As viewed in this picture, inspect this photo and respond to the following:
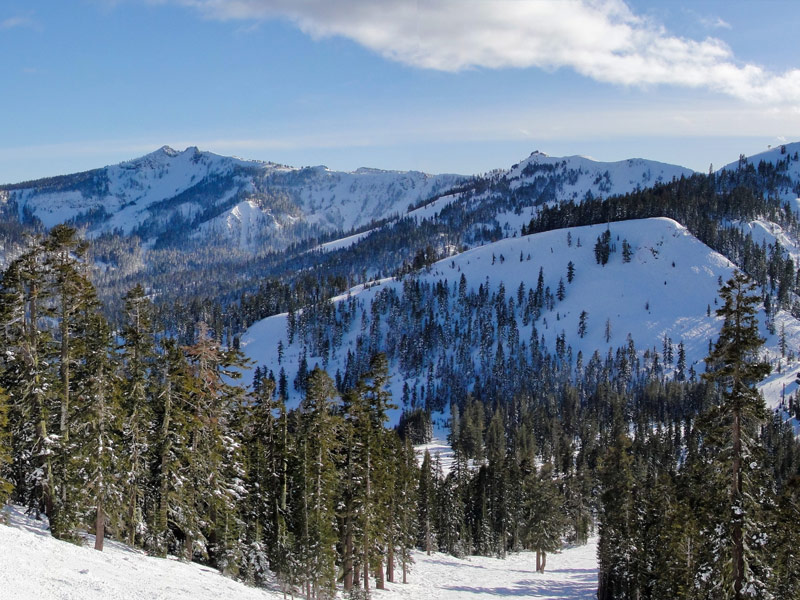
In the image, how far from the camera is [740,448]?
22500mm

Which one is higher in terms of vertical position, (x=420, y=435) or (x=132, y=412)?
(x=132, y=412)

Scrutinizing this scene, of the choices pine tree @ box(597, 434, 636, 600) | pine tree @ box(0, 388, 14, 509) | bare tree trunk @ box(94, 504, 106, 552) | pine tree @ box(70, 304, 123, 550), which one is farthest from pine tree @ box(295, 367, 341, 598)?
pine tree @ box(597, 434, 636, 600)

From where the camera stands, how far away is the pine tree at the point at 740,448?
72.8ft

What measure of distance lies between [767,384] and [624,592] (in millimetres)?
163753

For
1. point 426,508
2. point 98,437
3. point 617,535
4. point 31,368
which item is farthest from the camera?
point 426,508

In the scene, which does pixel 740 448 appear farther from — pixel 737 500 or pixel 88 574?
pixel 88 574

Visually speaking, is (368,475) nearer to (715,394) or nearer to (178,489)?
(178,489)

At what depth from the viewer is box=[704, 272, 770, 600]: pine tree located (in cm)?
2219

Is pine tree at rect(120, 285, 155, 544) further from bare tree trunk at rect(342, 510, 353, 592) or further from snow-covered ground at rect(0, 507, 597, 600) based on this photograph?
bare tree trunk at rect(342, 510, 353, 592)

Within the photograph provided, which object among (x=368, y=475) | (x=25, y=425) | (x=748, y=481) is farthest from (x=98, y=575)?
(x=748, y=481)

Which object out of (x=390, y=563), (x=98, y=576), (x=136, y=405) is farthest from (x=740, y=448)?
(x=390, y=563)

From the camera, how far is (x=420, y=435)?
167250mm

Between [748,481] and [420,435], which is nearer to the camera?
[748,481]

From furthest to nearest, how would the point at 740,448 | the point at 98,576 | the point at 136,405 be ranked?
the point at 136,405 < the point at 98,576 < the point at 740,448
